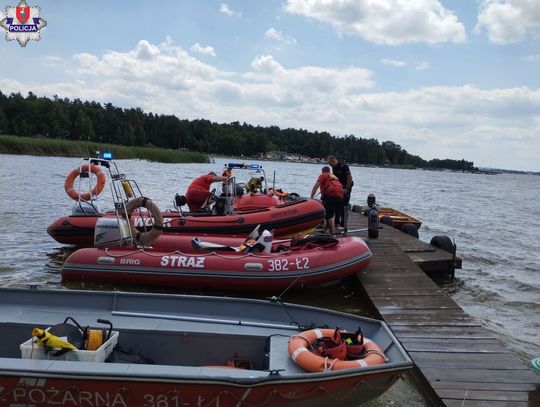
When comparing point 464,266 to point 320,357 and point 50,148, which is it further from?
point 50,148

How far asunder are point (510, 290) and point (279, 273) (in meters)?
5.07

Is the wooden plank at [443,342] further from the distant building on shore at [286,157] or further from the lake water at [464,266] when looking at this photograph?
the distant building on shore at [286,157]

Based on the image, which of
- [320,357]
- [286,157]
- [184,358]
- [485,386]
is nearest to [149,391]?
[184,358]

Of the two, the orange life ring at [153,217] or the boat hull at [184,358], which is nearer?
the boat hull at [184,358]

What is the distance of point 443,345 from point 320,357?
6.49ft

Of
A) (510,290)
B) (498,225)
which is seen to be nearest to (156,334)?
(510,290)

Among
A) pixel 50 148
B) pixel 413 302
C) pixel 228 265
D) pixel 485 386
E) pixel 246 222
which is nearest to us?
pixel 485 386

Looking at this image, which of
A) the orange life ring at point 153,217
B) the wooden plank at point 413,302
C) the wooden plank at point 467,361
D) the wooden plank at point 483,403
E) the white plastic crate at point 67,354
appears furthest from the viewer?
the orange life ring at point 153,217

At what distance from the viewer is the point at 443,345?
16.8 feet

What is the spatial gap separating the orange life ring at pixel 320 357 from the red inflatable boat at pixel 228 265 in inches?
120

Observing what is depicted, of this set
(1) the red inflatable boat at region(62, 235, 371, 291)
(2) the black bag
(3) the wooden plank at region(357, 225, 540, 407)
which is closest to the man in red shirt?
(1) the red inflatable boat at region(62, 235, 371, 291)

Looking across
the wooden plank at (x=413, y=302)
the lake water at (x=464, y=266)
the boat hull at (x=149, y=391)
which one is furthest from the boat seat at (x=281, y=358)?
the wooden plank at (x=413, y=302)

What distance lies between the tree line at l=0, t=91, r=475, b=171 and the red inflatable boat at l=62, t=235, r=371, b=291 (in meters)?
73.3

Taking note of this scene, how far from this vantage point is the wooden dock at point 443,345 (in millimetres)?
4125
